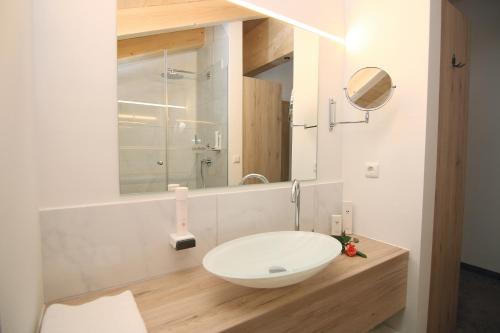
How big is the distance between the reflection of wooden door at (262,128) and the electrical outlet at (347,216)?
49 centimetres

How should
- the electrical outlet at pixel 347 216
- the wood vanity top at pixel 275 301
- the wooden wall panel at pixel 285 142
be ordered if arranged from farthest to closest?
the electrical outlet at pixel 347 216 < the wooden wall panel at pixel 285 142 < the wood vanity top at pixel 275 301

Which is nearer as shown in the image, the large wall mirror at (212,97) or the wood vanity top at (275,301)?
the wood vanity top at (275,301)

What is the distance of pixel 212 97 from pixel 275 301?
36.2 inches

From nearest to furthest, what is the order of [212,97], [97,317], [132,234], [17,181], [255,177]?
[17,181]
[97,317]
[132,234]
[212,97]
[255,177]

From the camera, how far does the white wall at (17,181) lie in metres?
0.45

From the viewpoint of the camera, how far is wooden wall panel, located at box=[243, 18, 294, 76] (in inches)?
53.9

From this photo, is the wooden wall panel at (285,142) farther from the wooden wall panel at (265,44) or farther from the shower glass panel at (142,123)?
the shower glass panel at (142,123)

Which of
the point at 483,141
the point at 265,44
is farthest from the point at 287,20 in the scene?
the point at 483,141

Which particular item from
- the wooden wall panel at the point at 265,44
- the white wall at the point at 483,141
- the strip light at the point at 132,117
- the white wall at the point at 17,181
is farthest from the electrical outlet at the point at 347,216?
the white wall at the point at 483,141

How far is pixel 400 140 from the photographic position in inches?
55.5

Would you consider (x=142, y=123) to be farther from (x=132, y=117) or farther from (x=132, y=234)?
(x=132, y=234)

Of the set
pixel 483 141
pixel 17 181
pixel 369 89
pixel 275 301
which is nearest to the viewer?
pixel 17 181

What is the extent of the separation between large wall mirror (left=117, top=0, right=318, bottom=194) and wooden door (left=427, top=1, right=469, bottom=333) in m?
0.68

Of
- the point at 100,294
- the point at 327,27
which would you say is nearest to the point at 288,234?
the point at 100,294
